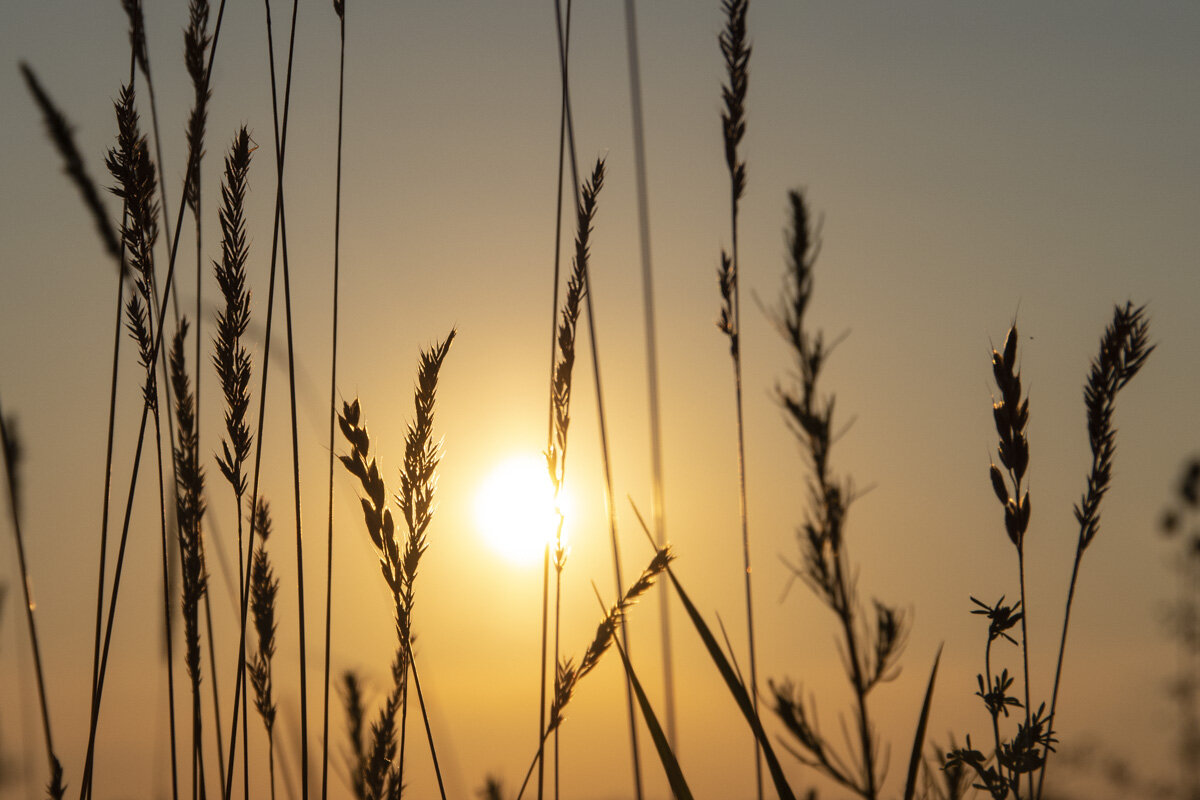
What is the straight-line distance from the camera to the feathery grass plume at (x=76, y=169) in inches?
73.3

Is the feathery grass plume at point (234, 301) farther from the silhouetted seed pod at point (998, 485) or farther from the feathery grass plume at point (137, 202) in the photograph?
the silhouetted seed pod at point (998, 485)

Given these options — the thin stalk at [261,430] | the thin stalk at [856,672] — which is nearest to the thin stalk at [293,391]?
the thin stalk at [261,430]

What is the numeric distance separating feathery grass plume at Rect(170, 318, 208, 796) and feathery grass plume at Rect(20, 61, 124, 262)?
0.97 ft

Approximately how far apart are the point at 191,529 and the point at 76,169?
2.66ft

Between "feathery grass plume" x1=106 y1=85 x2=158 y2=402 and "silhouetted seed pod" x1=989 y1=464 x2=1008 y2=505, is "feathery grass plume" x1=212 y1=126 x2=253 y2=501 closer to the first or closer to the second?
Answer: "feathery grass plume" x1=106 y1=85 x2=158 y2=402

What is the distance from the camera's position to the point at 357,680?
1858 millimetres

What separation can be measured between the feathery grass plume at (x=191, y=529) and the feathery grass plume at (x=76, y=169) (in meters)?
0.30

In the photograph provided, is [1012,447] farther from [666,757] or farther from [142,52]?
[142,52]

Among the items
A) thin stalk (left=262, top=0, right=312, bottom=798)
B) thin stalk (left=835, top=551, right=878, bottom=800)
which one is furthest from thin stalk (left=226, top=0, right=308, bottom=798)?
thin stalk (left=835, top=551, right=878, bottom=800)

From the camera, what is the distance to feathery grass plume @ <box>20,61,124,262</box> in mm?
1862

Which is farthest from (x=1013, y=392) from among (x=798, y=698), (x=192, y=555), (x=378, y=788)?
(x=192, y=555)

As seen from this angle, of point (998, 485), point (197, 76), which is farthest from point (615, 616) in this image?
point (197, 76)

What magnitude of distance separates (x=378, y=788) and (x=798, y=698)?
0.63 metres

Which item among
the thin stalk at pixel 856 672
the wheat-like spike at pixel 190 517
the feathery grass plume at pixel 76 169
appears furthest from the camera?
the feathery grass plume at pixel 76 169
